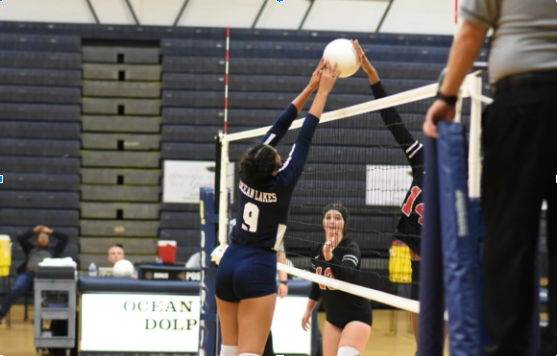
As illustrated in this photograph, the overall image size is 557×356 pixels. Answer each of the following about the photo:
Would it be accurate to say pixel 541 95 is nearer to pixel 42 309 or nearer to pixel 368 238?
pixel 42 309

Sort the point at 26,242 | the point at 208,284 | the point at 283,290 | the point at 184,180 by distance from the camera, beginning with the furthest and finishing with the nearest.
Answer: the point at 184,180 → the point at 26,242 → the point at 208,284 → the point at 283,290

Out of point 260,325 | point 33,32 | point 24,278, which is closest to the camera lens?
point 260,325

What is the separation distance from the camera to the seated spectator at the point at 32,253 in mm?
10992

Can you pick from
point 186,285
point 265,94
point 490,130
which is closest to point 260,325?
point 490,130

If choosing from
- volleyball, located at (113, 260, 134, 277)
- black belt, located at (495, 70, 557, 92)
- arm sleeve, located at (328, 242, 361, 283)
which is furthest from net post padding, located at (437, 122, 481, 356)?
volleyball, located at (113, 260, 134, 277)

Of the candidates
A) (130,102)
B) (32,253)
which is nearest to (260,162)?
(32,253)

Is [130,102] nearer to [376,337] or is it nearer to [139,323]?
[376,337]

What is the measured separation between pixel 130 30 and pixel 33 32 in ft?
4.92

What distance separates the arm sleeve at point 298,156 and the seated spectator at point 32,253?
24.7 ft

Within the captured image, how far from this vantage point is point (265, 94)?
13141mm

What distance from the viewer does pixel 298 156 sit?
4430mm

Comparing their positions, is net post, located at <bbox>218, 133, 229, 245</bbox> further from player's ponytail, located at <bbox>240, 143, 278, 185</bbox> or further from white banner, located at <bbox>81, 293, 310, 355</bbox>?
player's ponytail, located at <bbox>240, 143, 278, 185</bbox>

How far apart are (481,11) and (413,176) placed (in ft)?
8.67

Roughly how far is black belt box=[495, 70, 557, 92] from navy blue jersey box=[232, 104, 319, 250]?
2397mm
